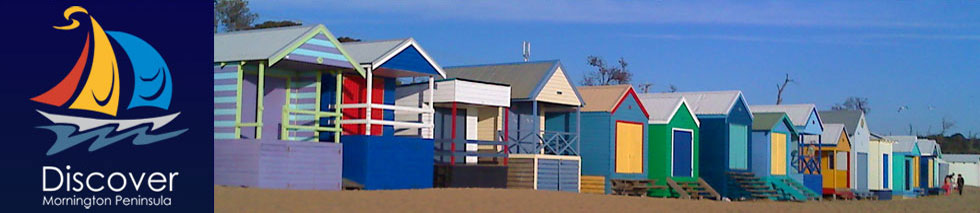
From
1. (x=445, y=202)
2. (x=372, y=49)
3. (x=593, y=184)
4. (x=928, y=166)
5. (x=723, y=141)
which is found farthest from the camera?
(x=928, y=166)

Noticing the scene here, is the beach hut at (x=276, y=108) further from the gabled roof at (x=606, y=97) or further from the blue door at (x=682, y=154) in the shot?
the blue door at (x=682, y=154)

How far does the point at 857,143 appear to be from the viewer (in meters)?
41.3

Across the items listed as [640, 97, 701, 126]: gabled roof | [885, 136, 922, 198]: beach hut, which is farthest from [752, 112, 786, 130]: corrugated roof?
[885, 136, 922, 198]: beach hut

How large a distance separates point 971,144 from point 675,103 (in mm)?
95912

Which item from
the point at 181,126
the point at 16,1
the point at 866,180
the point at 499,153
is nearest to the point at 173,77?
the point at 181,126

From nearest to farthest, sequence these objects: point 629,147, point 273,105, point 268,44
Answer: point 268,44
point 273,105
point 629,147

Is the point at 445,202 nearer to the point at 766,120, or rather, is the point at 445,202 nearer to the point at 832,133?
the point at 766,120

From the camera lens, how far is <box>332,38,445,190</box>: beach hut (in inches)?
822

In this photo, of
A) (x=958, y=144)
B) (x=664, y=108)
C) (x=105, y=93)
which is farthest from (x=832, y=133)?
(x=958, y=144)

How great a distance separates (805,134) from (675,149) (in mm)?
9153

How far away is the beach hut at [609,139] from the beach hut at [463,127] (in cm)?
288

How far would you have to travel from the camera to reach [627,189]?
92.9 feet

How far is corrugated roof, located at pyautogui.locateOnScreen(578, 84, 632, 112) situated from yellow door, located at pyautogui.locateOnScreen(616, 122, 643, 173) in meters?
0.60

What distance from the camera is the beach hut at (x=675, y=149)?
2972 cm
